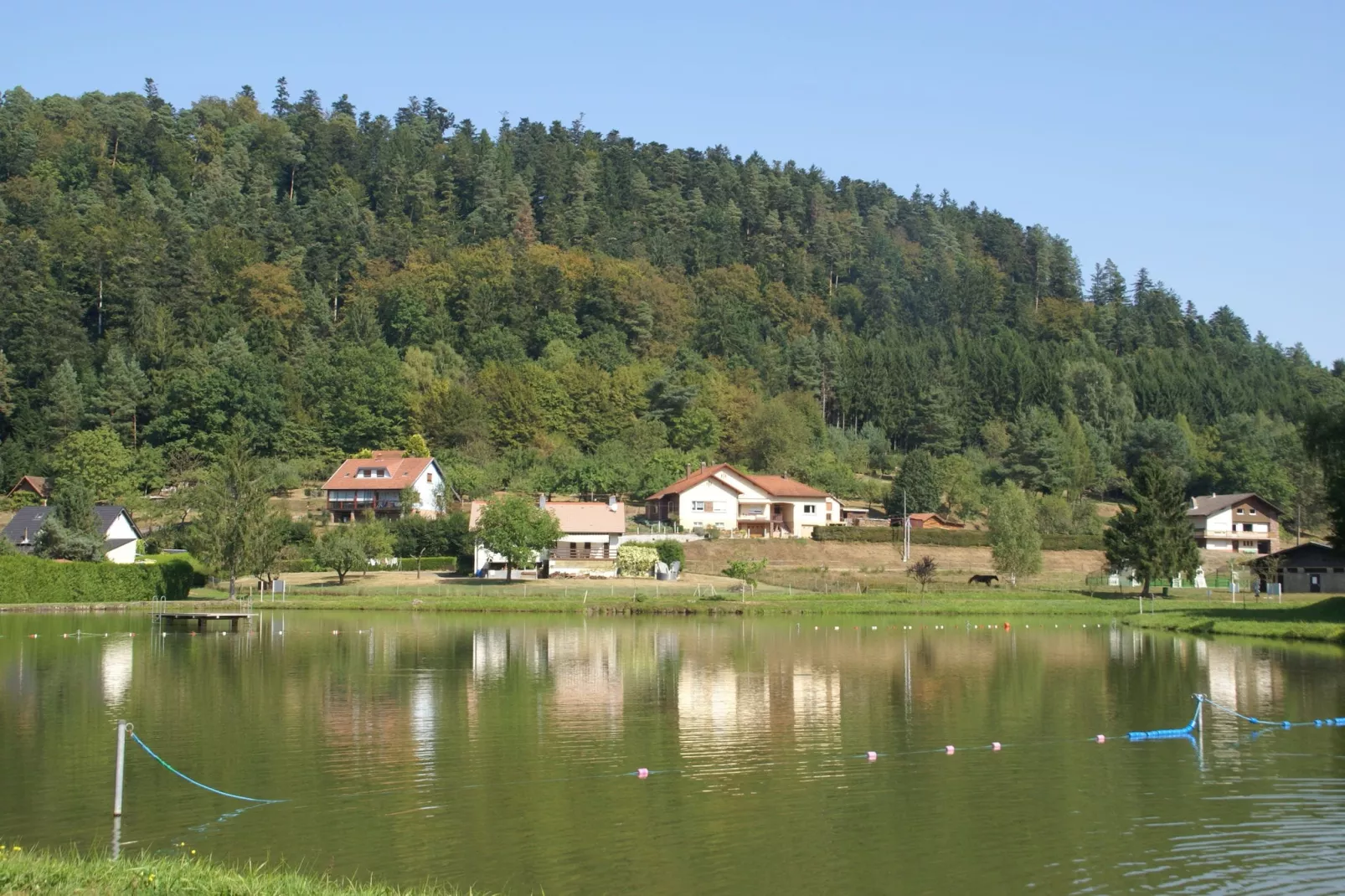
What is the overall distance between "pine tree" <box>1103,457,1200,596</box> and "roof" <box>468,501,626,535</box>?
95.7ft

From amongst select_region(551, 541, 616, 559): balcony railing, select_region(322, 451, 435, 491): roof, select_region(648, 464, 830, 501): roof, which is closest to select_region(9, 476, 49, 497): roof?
select_region(322, 451, 435, 491): roof

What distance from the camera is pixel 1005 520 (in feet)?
229

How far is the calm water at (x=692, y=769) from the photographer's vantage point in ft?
52.4

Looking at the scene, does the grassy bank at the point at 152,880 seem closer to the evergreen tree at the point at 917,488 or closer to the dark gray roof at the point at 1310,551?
the dark gray roof at the point at 1310,551

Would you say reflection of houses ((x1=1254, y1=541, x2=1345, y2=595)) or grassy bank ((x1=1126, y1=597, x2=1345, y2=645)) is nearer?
grassy bank ((x1=1126, y1=597, x2=1345, y2=645))

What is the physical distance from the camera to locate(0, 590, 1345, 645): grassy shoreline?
5366 cm

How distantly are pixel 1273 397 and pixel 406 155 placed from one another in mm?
112608

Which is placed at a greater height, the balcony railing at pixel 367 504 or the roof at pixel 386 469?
the roof at pixel 386 469

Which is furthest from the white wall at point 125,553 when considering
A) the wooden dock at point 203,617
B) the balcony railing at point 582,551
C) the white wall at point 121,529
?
the balcony railing at point 582,551

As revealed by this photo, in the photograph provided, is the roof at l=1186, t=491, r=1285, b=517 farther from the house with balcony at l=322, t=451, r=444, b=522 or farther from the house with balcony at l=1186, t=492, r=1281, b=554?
the house with balcony at l=322, t=451, r=444, b=522

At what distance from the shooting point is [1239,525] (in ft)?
307

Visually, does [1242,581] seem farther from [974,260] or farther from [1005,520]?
[974,260]

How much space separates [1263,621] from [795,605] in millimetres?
19787

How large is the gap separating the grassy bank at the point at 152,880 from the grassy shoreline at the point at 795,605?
139ft
